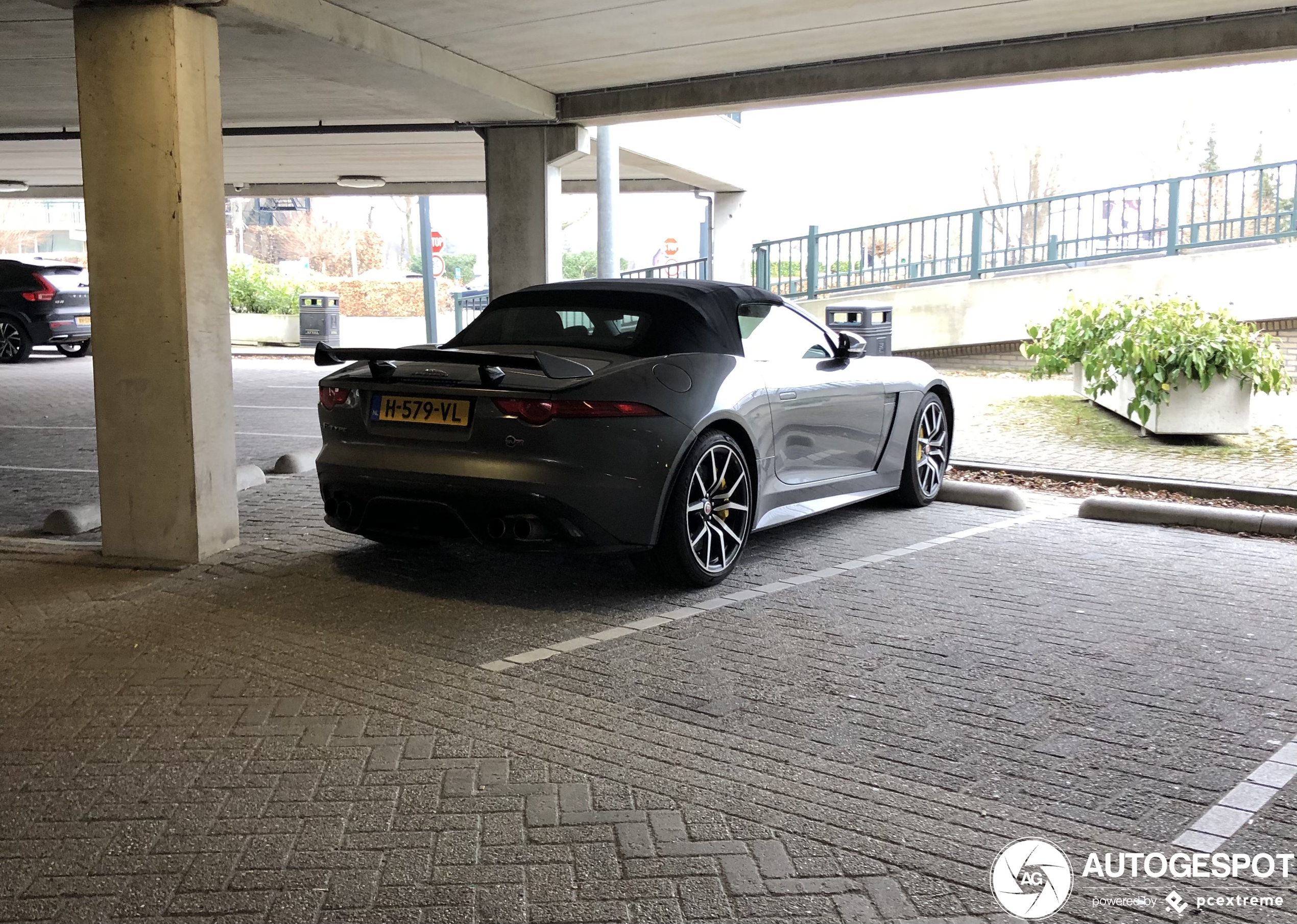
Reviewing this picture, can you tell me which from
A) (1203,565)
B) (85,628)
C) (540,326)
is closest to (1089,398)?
(1203,565)

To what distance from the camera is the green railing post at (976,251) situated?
62.6 feet

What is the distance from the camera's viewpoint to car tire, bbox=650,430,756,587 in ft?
17.9

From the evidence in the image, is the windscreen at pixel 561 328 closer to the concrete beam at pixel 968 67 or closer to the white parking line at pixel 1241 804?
the white parking line at pixel 1241 804

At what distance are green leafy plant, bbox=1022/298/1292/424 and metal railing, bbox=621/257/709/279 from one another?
13.9 metres

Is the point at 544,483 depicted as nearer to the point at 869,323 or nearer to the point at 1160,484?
the point at 1160,484

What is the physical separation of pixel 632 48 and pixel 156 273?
455cm

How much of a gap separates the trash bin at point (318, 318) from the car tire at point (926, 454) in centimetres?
2247

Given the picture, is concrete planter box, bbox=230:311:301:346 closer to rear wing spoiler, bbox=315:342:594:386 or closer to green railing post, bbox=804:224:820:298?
green railing post, bbox=804:224:820:298

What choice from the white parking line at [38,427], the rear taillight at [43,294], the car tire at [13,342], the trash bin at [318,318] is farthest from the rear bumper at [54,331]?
the white parking line at [38,427]

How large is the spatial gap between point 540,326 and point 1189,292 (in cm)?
1392

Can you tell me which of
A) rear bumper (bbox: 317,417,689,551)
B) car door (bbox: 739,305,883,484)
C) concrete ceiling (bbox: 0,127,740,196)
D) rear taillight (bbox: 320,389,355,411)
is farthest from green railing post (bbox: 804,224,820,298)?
rear bumper (bbox: 317,417,689,551)

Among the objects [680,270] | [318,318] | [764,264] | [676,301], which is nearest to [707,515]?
[676,301]

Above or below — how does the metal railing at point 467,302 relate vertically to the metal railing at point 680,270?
below

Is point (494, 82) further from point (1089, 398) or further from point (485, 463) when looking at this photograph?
point (1089, 398)
